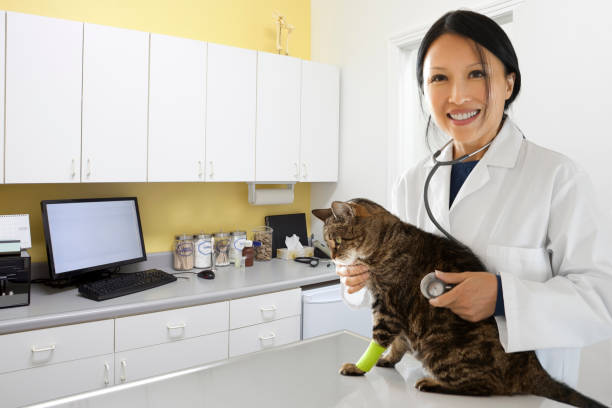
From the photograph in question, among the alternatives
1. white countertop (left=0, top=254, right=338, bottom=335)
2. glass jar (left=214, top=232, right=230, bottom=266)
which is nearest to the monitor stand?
white countertop (left=0, top=254, right=338, bottom=335)

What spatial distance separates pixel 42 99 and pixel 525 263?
2.21 m

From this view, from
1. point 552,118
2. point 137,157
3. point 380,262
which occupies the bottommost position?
point 380,262

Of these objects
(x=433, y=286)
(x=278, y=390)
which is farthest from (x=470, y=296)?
(x=278, y=390)

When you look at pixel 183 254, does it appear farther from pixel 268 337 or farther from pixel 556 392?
pixel 556 392

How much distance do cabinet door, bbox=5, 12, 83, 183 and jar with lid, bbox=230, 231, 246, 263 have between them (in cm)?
107

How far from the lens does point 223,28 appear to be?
308cm

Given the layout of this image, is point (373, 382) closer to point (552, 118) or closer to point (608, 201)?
point (608, 201)

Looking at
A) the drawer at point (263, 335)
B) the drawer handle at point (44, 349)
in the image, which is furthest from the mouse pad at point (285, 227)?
the drawer handle at point (44, 349)

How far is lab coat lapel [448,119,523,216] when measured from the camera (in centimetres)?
100

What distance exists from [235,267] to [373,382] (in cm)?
211

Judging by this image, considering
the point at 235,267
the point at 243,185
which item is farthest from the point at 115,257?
the point at 243,185

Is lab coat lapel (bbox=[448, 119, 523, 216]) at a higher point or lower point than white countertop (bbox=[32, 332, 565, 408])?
higher

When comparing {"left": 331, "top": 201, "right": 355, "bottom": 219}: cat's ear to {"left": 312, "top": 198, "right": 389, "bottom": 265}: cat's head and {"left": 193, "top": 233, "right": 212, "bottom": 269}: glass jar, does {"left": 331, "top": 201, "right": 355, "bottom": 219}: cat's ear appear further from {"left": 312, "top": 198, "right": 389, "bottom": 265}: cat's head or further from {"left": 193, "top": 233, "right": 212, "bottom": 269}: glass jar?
{"left": 193, "top": 233, "right": 212, "bottom": 269}: glass jar

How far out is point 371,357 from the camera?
3.05 feet
